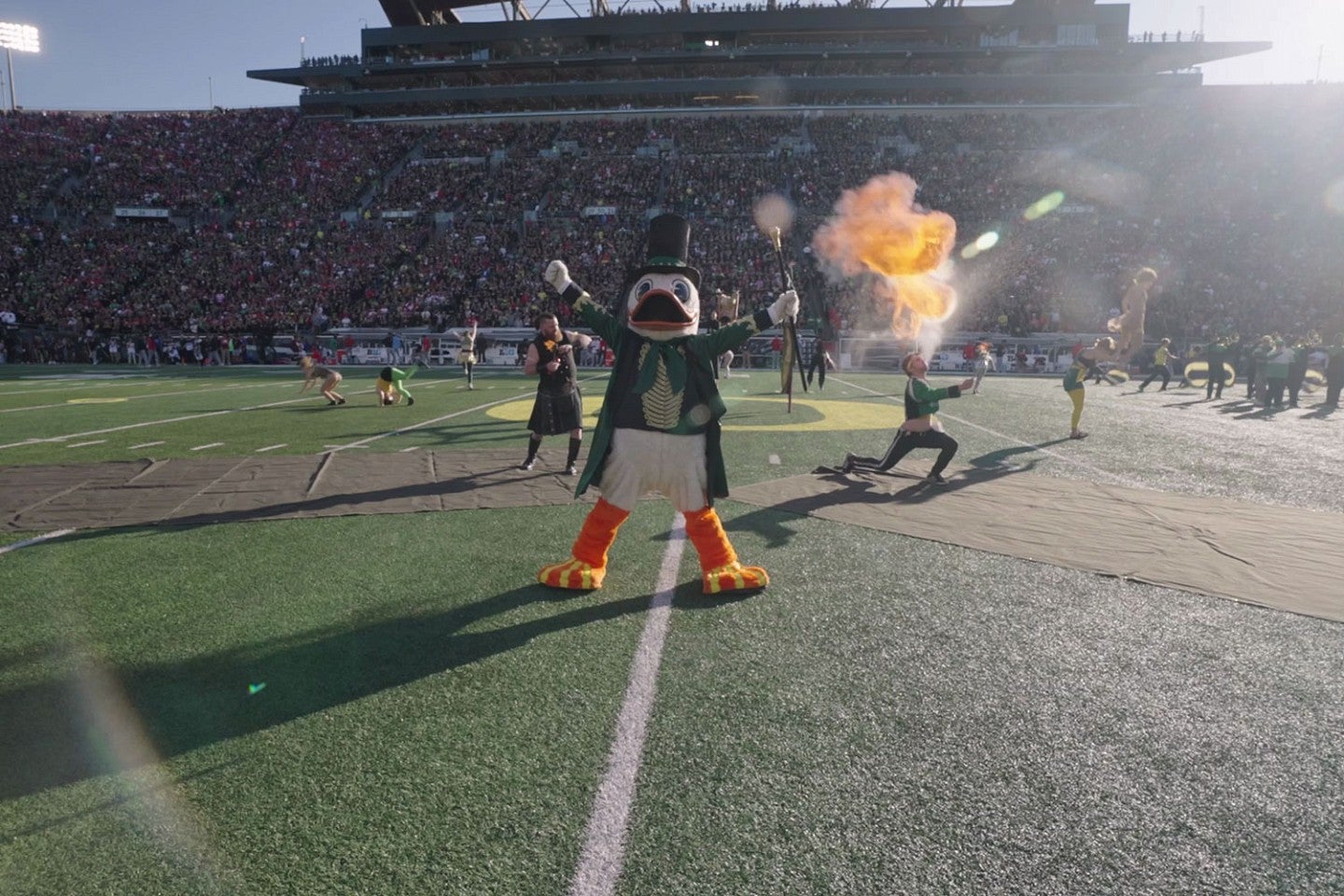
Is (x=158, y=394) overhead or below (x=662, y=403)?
below

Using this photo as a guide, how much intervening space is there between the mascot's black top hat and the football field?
2032 mm

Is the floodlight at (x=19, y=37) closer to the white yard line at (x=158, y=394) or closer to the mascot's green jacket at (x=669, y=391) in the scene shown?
the white yard line at (x=158, y=394)

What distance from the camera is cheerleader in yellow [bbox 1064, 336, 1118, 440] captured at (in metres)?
10.7

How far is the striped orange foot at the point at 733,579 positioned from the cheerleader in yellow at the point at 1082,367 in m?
8.05

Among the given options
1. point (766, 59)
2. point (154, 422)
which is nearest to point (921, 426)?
point (154, 422)

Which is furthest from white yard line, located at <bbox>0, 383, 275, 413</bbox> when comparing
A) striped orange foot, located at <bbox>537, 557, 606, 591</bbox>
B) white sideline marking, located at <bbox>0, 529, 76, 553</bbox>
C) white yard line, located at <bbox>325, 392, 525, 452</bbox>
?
striped orange foot, located at <bbox>537, 557, 606, 591</bbox>

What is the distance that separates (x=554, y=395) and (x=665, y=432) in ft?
13.7

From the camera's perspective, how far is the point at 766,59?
45719mm

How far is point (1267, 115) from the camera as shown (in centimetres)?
4316

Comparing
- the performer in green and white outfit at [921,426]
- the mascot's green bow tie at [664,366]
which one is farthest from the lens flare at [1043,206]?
the mascot's green bow tie at [664,366]

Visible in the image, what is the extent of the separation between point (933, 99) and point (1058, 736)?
49.5 m

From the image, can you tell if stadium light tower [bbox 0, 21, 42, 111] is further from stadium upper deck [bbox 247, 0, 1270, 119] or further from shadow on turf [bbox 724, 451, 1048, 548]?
shadow on turf [bbox 724, 451, 1048, 548]

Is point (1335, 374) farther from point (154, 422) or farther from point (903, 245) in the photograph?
point (154, 422)

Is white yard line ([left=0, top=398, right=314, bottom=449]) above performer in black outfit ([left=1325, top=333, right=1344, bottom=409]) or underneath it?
underneath
